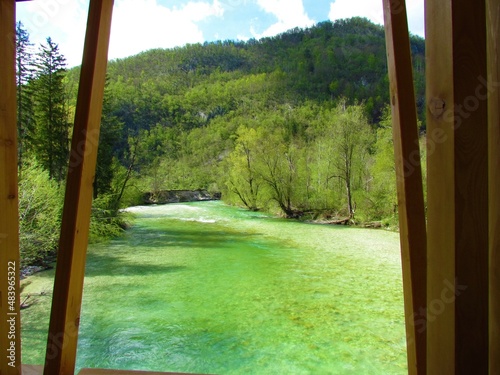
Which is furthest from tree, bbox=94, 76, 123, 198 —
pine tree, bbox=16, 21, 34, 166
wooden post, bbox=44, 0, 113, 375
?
wooden post, bbox=44, 0, 113, 375

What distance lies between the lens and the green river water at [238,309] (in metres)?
4.53

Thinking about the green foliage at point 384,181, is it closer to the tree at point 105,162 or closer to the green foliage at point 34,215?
the tree at point 105,162

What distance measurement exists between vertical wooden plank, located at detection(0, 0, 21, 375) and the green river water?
12.3 feet

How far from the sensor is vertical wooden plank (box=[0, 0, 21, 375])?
36.5 inches

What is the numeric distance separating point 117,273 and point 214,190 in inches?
900

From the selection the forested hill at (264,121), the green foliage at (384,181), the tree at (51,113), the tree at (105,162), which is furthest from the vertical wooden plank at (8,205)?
the green foliage at (384,181)

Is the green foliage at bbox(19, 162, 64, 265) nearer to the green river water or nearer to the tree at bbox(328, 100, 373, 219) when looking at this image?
the green river water

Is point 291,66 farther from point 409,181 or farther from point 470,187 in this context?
point 470,187

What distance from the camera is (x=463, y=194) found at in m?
0.57

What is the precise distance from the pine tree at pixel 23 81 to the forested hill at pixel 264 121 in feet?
11.0

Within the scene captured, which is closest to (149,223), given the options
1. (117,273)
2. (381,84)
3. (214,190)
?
(117,273)

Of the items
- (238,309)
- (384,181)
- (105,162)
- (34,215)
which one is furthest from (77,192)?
(384,181)

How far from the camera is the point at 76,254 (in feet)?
2.98

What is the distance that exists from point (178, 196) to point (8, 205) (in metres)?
28.5
